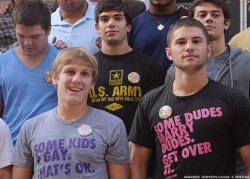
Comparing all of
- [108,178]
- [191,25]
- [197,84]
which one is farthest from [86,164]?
[191,25]

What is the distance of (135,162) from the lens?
338 cm

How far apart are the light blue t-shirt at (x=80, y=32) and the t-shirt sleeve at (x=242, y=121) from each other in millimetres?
1701

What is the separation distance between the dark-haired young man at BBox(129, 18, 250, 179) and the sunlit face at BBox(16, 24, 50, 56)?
1131mm

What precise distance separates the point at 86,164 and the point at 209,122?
0.87 m

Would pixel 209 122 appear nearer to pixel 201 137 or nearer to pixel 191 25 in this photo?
pixel 201 137

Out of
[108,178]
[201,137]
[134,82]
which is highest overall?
[134,82]

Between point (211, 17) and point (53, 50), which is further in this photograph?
point (53, 50)

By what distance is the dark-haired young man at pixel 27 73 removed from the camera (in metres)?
3.81

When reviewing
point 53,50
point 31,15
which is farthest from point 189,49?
point 31,15

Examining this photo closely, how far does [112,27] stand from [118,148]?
4.19 feet

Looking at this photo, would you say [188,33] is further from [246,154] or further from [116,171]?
[116,171]

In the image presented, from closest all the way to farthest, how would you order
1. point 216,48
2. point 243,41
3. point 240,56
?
1. point 240,56
2. point 216,48
3. point 243,41

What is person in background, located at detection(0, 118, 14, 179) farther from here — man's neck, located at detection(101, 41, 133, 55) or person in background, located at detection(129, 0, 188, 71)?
person in background, located at detection(129, 0, 188, 71)

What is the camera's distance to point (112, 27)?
13.2 feet
